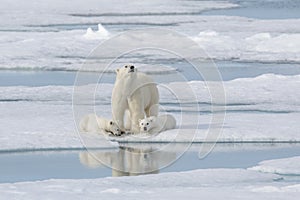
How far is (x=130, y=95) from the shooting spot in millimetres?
7762

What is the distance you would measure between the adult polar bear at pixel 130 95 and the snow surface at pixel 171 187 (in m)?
1.38

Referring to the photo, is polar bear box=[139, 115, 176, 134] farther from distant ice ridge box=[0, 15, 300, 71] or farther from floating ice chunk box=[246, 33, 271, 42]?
floating ice chunk box=[246, 33, 271, 42]

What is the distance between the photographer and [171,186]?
20.0ft

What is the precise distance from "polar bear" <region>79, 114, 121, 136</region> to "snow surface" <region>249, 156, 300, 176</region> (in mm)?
1358

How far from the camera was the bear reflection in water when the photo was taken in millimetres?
6793

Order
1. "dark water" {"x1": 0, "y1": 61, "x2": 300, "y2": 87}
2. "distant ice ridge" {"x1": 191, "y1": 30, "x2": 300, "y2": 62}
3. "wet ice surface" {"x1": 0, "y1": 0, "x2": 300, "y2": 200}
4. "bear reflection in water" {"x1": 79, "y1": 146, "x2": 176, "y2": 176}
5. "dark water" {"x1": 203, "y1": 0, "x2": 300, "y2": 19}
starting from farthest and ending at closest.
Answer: "dark water" {"x1": 203, "y1": 0, "x2": 300, "y2": 19}, "distant ice ridge" {"x1": 191, "y1": 30, "x2": 300, "y2": 62}, "dark water" {"x1": 0, "y1": 61, "x2": 300, "y2": 87}, "bear reflection in water" {"x1": 79, "y1": 146, "x2": 176, "y2": 176}, "wet ice surface" {"x1": 0, "y1": 0, "x2": 300, "y2": 200}

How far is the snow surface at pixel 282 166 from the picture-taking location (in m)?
6.54

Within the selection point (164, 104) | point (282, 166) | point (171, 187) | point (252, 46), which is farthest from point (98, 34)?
point (171, 187)

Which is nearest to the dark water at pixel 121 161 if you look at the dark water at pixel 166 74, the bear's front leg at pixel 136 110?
the bear's front leg at pixel 136 110

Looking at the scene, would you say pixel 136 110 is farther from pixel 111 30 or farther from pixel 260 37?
pixel 111 30

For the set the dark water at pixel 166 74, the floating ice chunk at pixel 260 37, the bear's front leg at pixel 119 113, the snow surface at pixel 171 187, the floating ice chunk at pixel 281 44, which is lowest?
the snow surface at pixel 171 187

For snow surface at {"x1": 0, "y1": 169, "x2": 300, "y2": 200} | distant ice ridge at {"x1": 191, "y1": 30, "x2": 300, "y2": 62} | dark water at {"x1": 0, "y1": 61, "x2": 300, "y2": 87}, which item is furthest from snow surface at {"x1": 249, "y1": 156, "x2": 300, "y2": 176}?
distant ice ridge at {"x1": 191, "y1": 30, "x2": 300, "y2": 62}

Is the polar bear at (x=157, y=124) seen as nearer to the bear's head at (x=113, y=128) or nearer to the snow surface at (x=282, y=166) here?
the bear's head at (x=113, y=128)

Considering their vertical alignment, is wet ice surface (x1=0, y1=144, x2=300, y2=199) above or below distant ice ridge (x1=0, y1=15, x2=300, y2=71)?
below
